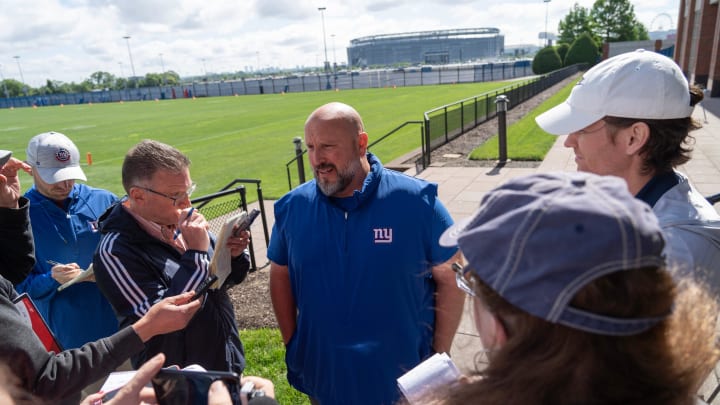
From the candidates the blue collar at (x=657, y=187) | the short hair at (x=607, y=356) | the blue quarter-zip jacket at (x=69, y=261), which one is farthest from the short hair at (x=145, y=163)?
the blue collar at (x=657, y=187)

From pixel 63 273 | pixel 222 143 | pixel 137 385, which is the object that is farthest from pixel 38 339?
pixel 222 143

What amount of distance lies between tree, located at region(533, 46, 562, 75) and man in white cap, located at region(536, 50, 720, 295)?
2468 inches

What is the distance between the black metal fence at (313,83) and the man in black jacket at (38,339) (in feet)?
219

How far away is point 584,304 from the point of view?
0.91m

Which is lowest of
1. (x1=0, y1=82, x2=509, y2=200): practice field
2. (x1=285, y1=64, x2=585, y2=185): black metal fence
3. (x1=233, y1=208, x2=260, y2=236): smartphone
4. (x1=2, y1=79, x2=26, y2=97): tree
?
(x1=0, y1=82, x2=509, y2=200): practice field

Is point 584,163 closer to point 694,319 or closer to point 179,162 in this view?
point 694,319

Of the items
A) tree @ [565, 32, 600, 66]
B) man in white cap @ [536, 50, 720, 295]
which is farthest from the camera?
tree @ [565, 32, 600, 66]

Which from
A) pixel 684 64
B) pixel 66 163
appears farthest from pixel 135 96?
pixel 66 163

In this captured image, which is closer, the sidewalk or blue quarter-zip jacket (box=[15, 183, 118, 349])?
blue quarter-zip jacket (box=[15, 183, 118, 349])

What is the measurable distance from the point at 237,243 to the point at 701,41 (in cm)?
3513

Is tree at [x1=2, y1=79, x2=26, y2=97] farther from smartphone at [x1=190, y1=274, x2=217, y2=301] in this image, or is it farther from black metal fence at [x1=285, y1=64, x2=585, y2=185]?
smartphone at [x1=190, y1=274, x2=217, y2=301]

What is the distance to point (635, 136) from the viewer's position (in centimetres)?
201

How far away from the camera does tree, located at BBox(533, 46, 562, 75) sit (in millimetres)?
58628

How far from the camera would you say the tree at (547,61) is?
58.6 metres
